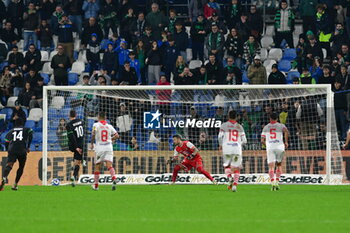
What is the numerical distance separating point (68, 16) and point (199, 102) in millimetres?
7988

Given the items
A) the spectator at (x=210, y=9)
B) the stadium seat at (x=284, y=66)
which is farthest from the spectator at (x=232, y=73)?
the spectator at (x=210, y=9)

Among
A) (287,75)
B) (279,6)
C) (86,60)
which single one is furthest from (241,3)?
(86,60)

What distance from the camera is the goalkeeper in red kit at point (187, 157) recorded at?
23062 mm

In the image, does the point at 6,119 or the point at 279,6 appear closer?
the point at 6,119

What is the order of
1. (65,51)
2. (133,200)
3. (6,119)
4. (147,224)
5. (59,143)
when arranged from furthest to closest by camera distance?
(65,51), (6,119), (59,143), (133,200), (147,224)

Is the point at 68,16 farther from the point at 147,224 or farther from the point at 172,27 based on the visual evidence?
the point at 147,224

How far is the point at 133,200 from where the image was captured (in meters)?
17.5

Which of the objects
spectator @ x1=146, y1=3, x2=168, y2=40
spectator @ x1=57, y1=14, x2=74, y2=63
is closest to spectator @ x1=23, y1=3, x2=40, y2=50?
spectator @ x1=57, y1=14, x2=74, y2=63

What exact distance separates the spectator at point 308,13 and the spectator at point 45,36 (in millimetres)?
8947

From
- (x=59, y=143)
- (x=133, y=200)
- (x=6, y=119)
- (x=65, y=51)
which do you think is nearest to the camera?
(x=133, y=200)

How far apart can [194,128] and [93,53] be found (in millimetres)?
6169

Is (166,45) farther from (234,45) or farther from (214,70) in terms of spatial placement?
(234,45)

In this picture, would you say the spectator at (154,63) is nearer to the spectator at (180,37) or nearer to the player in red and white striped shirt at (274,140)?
the spectator at (180,37)

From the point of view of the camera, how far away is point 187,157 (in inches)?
925
